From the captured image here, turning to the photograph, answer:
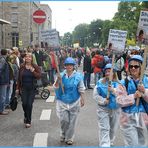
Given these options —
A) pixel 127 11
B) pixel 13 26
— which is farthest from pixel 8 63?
pixel 127 11

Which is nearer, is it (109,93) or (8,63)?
(109,93)

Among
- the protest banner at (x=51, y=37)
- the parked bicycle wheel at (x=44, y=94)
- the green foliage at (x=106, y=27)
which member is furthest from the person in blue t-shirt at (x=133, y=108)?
the green foliage at (x=106, y=27)

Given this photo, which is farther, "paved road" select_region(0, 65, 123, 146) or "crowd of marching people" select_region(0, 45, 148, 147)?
"paved road" select_region(0, 65, 123, 146)

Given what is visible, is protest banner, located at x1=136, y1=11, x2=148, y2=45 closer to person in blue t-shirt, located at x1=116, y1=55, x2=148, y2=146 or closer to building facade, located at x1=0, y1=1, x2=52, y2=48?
person in blue t-shirt, located at x1=116, y1=55, x2=148, y2=146

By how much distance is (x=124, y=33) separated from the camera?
8.91 m

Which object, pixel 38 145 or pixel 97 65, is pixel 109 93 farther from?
pixel 97 65

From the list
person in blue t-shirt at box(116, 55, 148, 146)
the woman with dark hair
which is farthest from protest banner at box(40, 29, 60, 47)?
person in blue t-shirt at box(116, 55, 148, 146)

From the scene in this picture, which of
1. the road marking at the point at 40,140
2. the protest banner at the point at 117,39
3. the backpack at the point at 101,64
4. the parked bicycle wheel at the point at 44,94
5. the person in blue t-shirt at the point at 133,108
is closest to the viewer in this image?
the person in blue t-shirt at the point at 133,108

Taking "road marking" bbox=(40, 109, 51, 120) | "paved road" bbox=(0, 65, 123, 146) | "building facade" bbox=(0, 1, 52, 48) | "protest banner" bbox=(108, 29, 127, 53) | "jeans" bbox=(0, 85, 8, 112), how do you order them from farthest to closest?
1. "building facade" bbox=(0, 1, 52, 48)
2. "jeans" bbox=(0, 85, 8, 112)
3. "road marking" bbox=(40, 109, 51, 120)
4. "paved road" bbox=(0, 65, 123, 146)
5. "protest banner" bbox=(108, 29, 127, 53)

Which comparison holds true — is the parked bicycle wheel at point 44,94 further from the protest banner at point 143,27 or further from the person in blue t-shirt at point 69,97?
the protest banner at point 143,27

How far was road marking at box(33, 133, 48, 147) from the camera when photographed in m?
9.00

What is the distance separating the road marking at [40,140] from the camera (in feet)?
29.5

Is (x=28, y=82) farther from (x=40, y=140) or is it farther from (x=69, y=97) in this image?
(x=69, y=97)

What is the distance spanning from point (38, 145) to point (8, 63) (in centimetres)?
452
